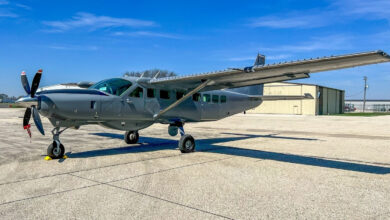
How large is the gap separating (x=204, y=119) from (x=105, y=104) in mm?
5156

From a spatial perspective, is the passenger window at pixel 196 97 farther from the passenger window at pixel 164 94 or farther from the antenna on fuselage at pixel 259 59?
the antenna on fuselage at pixel 259 59

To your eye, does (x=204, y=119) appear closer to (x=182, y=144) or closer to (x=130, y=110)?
(x=182, y=144)

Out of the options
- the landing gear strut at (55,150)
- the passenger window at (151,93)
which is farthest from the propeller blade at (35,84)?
the passenger window at (151,93)

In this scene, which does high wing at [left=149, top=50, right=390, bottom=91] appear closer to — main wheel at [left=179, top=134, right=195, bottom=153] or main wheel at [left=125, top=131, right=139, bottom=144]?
main wheel at [left=179, top=134, right=195, bottom=153]

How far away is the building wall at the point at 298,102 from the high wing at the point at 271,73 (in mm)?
47938

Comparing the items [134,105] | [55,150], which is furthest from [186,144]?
[55,150]

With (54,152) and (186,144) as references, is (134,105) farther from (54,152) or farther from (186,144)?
(54,152)

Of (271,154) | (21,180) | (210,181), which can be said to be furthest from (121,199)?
(271,154)

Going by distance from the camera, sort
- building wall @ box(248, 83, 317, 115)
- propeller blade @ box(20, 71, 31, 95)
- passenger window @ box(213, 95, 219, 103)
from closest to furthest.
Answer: propeller blade @ box(20, 71, 31, 95), passenger window @ box(213, 95, 219, 103), building wall @ box(248, 83, 317, 115)

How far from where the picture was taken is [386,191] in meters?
6.27

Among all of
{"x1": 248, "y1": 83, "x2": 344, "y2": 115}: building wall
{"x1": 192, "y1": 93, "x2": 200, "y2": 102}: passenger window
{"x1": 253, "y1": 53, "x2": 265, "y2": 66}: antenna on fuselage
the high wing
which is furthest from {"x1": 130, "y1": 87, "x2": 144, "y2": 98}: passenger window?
{"x1": 248, "y1": 83, "x2": 344, "y2": 115}: building wall

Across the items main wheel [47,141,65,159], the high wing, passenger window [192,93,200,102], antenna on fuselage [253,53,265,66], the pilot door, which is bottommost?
Answer: main wheel [47,141,65,159]

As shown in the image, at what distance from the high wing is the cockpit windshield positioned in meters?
1.09

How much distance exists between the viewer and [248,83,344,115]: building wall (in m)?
57.4
